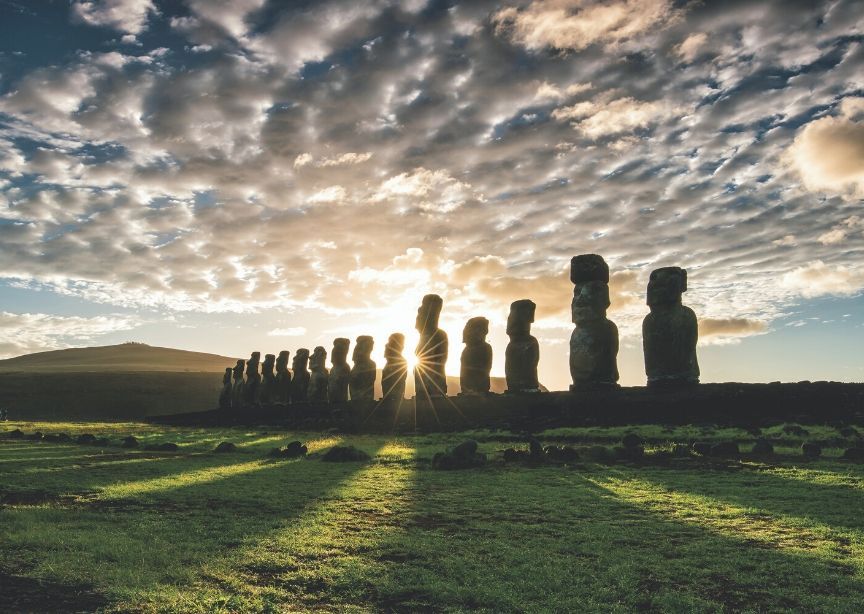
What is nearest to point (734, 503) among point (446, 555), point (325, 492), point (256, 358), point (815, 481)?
point (815, 481)

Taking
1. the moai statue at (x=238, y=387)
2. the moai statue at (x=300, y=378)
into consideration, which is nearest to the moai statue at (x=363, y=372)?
the moai statue at (x=300, y=378)

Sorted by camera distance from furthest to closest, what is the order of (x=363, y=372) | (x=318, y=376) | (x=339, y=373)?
1. (x=318, y=376)
2. (x=339, y=373)
3. (x=363, y=372)

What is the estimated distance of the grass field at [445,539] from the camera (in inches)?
148

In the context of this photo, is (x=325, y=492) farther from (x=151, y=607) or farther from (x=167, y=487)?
(x=151, y=607)

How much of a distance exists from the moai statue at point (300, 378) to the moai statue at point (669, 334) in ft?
86.5

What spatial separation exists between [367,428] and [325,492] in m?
14.9

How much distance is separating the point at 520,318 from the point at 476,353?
2621mm

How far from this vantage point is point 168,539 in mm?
5227

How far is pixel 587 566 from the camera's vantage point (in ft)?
14.3

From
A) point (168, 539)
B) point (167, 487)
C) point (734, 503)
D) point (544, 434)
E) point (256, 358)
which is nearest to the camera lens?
point (168, 539)

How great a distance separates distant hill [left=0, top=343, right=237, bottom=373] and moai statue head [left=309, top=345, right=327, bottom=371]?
63893 millimetres

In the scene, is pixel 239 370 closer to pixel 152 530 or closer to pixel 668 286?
pixel 668 286

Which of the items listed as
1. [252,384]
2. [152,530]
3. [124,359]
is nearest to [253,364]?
[252,384]

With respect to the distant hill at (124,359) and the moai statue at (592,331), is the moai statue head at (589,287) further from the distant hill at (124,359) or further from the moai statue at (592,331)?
the distant hill at (124,359)
